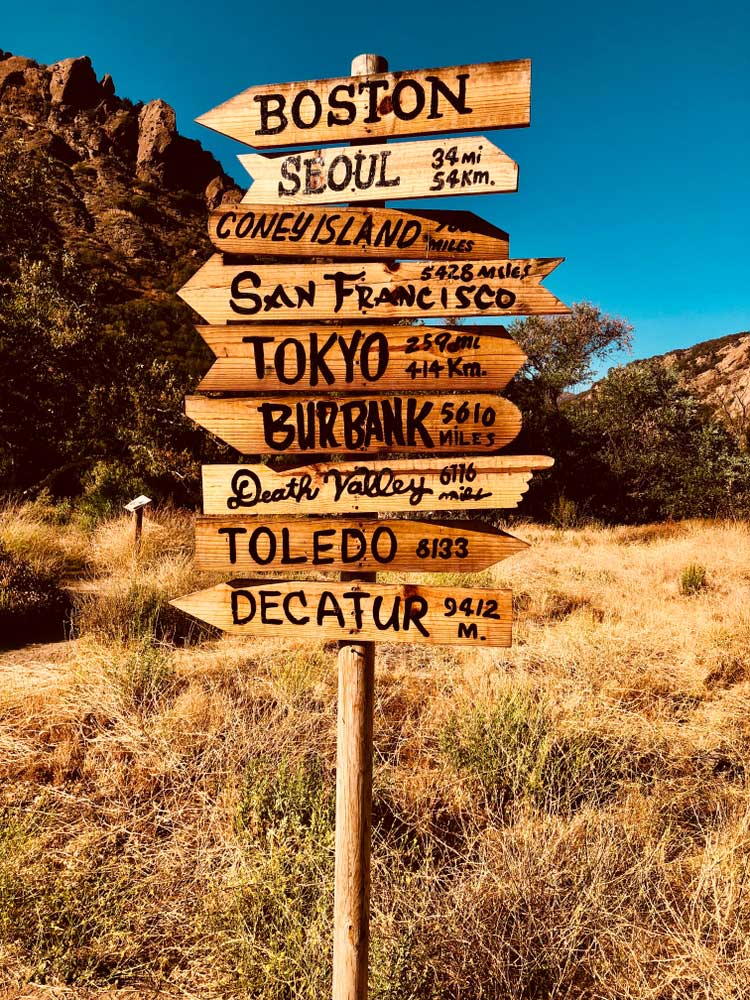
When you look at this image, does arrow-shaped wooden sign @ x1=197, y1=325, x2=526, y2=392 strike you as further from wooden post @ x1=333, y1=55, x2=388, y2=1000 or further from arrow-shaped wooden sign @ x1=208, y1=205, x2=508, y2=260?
wooden post @ x1=333, y1=55, x2=388, y2=1000

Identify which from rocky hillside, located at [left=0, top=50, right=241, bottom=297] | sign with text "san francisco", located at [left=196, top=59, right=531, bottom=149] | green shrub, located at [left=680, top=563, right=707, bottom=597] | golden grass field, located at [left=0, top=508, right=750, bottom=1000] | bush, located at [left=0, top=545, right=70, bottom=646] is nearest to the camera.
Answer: sign with text "san francisco", located at [left=196, top=59, right=531, bottom=149]

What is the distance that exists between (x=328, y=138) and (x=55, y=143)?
5089 cm

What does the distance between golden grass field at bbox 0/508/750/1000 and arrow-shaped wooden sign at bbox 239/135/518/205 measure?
2.58 metres

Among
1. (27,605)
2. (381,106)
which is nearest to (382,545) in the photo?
(381,106)

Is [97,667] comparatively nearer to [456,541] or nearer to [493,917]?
[493,917]

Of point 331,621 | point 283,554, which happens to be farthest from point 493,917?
point 283,554

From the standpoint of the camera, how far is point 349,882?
1816 millimetres

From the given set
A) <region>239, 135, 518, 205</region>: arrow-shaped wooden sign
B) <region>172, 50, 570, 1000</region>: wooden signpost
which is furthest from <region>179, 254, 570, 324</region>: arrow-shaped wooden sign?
<region>239, 135, 518, 205</region>: arrow-shaped wooden sign

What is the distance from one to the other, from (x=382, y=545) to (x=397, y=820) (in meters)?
1.88

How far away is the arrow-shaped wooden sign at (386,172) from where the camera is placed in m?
1.78

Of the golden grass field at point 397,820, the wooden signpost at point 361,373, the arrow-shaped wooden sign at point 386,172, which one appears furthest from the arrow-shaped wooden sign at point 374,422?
the golden grass field at point 397,820

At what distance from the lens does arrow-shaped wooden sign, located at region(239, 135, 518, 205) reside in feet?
5.84

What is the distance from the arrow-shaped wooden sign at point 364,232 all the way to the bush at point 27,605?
15.9 ft

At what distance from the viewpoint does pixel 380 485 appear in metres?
1.80
